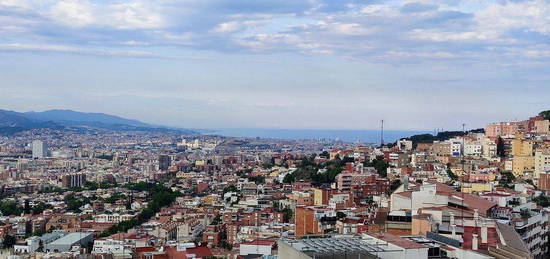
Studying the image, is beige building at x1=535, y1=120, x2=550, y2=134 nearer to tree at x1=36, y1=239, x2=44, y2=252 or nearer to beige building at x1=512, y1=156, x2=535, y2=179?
beige building at x1=512, y1=156, x2=535, y2=179

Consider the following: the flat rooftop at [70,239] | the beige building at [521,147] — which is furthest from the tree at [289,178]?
the flat rooftop at [70,239]

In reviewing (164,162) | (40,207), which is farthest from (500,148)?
(164,162)

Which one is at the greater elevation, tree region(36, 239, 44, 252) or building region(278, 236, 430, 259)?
building region(278, 236, 430, 259)

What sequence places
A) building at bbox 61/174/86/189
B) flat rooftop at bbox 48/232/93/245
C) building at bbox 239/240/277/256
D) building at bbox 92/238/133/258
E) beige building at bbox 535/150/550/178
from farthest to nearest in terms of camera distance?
building at bbox 61/174/86/189
beige building at bbox 535/150/550/178
flat rooftop at bbox 48/232/93/245
building at bbox 92/238/133/258
building at bbox 239/240/277/256

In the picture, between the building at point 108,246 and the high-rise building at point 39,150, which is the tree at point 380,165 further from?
the high-rise building at point 39,150

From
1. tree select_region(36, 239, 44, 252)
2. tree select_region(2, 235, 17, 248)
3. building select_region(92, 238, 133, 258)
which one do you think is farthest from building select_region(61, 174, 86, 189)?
building select_region(92, 238, 133, 258)

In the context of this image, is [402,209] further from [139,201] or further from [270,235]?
[139,201]

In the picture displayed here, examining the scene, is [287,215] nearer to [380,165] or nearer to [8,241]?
[380,165]
